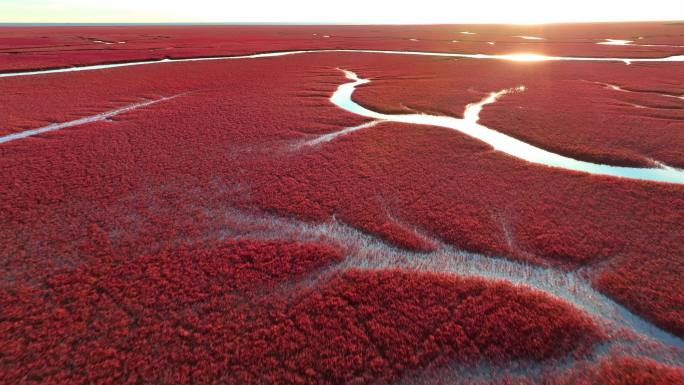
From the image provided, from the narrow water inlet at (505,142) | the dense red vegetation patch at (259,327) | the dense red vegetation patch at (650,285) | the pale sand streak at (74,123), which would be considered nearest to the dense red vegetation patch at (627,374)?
the dense red vegetation patch at (259,327)

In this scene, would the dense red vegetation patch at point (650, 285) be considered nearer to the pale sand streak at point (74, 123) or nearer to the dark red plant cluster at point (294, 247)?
the dark red plant cluster at point (294, 247)

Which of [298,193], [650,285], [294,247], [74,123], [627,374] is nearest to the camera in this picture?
[627,374]

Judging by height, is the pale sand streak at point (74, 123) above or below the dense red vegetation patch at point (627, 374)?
above

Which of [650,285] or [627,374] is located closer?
[627,374]

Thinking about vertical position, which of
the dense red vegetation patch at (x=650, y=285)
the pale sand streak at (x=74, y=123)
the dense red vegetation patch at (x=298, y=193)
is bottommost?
the dense red vegetation patch at (x=650, y=285)

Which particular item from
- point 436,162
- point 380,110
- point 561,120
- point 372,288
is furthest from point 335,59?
point 372,288

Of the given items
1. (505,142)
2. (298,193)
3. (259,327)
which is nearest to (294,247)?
(259,327)

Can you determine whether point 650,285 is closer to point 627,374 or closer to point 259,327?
point 627,374

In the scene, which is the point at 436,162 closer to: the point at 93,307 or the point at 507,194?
the point at 507,194
